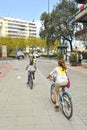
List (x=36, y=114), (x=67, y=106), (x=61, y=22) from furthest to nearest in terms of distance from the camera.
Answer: (x=61, y=22) < (x=36, y=114) < (x=67, y=106)

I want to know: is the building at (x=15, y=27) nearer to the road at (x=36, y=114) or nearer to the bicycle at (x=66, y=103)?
the road at (x=36, y=114)

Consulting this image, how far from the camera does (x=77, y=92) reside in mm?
13594

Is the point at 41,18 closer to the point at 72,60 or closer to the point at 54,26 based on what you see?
the point at 54,26

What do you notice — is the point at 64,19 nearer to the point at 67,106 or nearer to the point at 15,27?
the point at 67,106

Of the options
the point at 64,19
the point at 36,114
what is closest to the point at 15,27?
the point at 64,19

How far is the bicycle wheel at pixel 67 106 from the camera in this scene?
828 centimetres

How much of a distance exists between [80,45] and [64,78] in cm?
5704

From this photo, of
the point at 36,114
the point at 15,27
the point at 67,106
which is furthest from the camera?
the point at 15,27

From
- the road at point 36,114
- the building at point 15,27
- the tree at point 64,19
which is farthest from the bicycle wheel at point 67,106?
the building at point 15,27

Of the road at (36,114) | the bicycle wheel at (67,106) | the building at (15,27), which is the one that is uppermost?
the building at (15,27)

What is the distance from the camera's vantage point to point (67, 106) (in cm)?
852

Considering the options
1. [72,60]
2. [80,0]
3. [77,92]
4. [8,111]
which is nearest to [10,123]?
[8,111]

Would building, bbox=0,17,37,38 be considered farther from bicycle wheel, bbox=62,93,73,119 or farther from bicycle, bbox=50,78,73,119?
bicycle wheel, bbox=62,93,73,119

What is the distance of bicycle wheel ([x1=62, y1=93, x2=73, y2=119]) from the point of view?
27.2 ft
